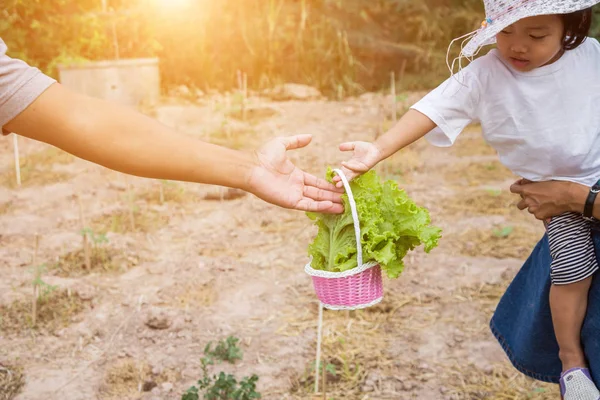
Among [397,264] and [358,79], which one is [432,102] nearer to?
[397,264]

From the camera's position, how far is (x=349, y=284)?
2.18 meters

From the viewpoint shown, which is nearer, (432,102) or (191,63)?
(432,102)

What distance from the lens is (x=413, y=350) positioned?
3447mm

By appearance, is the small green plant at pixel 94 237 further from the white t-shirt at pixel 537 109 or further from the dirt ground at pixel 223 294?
the white t-shirt at pixel 537 109

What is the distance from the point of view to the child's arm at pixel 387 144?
2342 millimetres

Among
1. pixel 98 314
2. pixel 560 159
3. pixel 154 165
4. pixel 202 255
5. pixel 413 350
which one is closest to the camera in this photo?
pixel 154 165

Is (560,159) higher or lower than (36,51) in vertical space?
lower

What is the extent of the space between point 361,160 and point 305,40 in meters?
7.49

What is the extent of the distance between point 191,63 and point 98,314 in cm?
616

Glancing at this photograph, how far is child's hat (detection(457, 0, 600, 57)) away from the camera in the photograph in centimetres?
206

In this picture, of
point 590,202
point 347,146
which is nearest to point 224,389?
point 347,146

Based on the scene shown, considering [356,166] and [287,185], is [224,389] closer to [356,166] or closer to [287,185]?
[287,185]

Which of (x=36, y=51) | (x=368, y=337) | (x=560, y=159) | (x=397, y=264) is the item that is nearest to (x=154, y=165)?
(x=397, y=264)

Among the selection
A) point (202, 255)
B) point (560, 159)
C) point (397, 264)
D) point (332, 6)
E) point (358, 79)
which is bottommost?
point (202, 255)
